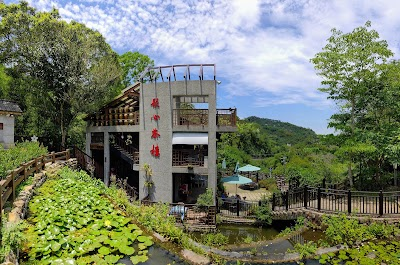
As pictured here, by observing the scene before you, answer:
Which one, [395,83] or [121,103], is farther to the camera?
[121,103]

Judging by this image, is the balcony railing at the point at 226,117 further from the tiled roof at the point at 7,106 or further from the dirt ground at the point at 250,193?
the tiled roof at the point at 7,106

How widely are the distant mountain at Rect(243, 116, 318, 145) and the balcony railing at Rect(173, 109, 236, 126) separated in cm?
4930

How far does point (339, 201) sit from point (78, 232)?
39.5ft

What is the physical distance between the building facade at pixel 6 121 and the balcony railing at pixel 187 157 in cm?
919

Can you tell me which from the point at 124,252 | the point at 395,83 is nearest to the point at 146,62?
the point at 395,83

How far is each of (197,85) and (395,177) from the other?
13.2 meters

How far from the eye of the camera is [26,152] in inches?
470

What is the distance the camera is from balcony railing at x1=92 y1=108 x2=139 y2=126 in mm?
17133

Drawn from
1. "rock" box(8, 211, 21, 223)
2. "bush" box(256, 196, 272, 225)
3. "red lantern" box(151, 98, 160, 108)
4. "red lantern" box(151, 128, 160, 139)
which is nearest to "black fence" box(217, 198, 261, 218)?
"bush" box(256, 196, 272, 225)

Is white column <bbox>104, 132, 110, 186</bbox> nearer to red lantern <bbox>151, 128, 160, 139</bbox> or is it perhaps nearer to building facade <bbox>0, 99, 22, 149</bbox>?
red lantern <bbox>151, 128, 160, 139</bbox>

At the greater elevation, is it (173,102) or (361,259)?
(173,102)

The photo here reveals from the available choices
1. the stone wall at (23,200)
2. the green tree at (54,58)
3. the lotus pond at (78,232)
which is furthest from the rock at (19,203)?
the green tree at (54,58)

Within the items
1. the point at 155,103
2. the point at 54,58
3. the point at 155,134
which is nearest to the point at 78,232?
the point at 155,134

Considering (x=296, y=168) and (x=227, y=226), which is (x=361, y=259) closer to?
(x=227, y=226)
